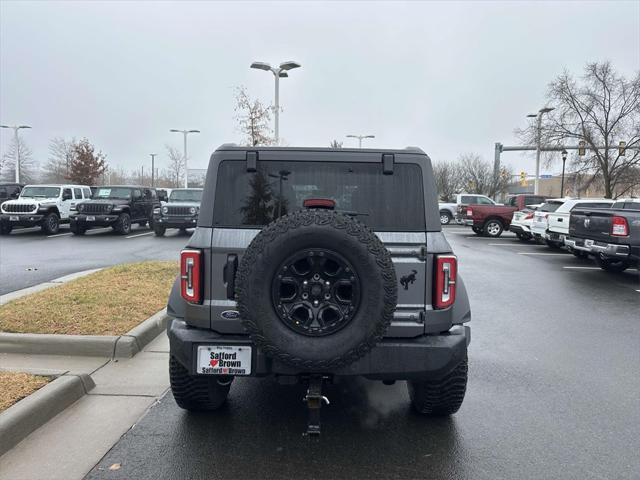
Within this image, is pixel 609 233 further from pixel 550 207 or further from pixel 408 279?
pixel 408 279

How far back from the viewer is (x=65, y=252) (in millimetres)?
13852

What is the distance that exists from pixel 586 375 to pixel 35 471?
4.69m

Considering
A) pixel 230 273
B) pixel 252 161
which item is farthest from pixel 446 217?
pixel 230 273

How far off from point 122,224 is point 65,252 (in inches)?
226

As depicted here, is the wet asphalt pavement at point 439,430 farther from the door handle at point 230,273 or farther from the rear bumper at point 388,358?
the door handle at point 230,273

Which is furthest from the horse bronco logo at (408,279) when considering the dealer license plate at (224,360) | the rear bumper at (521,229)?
the rear bumper at (521,229)

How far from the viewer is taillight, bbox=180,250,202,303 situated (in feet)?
10.7

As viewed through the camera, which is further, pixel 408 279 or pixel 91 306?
pixel 91 306

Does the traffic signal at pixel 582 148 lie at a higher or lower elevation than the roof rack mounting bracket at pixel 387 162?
higher

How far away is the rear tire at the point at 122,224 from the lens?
19344 mm

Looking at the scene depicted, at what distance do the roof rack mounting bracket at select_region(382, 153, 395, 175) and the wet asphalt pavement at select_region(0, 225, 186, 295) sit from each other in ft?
23.6

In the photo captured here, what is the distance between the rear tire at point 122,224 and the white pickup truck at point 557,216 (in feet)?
49.5

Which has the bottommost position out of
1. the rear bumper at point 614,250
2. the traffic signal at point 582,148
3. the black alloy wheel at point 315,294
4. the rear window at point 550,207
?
the rear bumper at point 614,250

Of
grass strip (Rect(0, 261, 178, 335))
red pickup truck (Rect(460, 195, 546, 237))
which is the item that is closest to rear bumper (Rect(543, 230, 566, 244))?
red pickup truck (Rect(460, 195, 546, 237))
